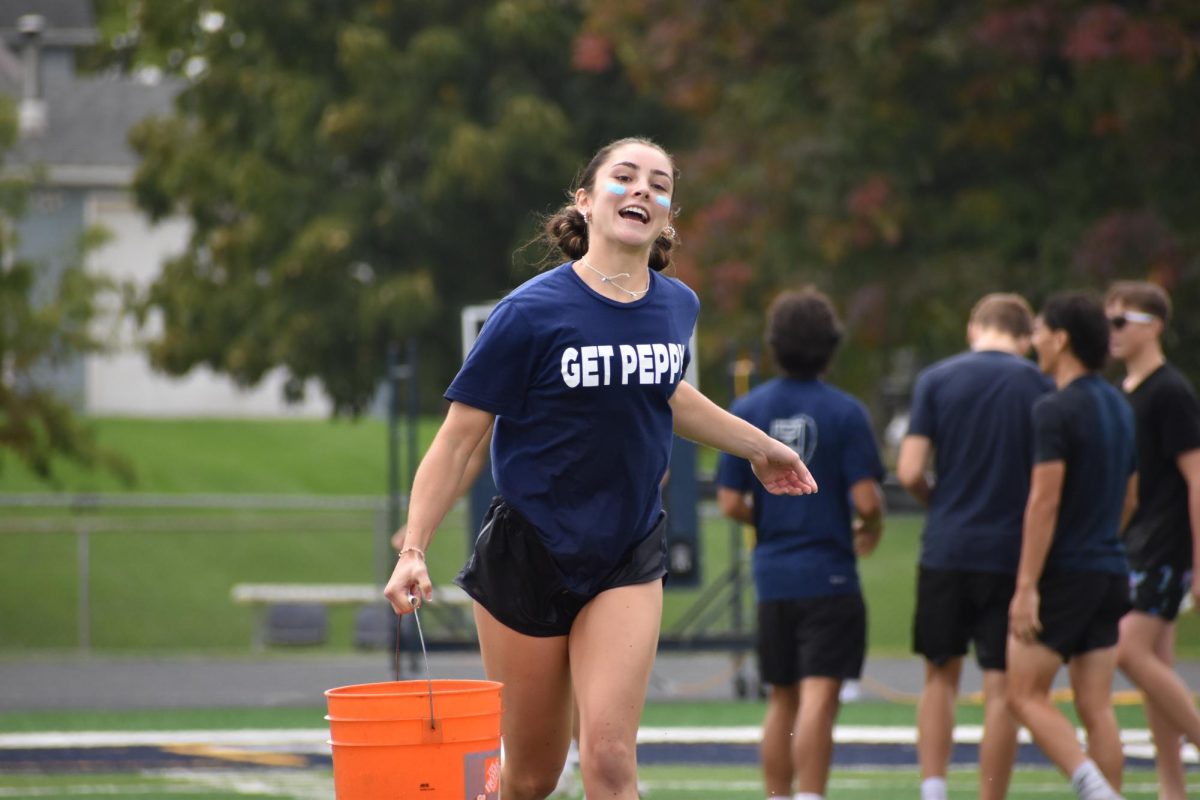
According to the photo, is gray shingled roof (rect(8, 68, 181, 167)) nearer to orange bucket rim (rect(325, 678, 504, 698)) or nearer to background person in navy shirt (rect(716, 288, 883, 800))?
background person in navy shirt (rect(716, 288, 883, 800))

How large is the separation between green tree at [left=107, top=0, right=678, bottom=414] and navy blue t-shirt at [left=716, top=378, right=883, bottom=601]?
63.0 feet

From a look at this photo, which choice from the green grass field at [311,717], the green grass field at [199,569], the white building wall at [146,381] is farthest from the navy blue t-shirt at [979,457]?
the white building wall at [146,381]

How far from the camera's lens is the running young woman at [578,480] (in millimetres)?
5191

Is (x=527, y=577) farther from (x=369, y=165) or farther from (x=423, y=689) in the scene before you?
(x=369, y=165)

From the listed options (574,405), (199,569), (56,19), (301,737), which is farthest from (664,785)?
(56,19)

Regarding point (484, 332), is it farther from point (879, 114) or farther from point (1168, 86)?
point (879, 114)

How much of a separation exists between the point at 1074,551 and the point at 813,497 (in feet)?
3.48

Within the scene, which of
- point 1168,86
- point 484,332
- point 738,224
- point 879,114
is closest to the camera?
point 484,332

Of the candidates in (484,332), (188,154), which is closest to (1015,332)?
(484,332)

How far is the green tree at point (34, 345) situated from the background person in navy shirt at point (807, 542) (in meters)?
13.7

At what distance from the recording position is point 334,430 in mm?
39781

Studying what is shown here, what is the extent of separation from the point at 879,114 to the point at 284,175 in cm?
1215

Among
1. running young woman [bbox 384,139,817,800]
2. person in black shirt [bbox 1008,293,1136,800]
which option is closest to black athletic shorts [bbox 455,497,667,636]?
running young woman [bbox 384,139,817,800]

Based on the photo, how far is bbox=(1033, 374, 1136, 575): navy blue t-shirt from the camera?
719 centimetres
